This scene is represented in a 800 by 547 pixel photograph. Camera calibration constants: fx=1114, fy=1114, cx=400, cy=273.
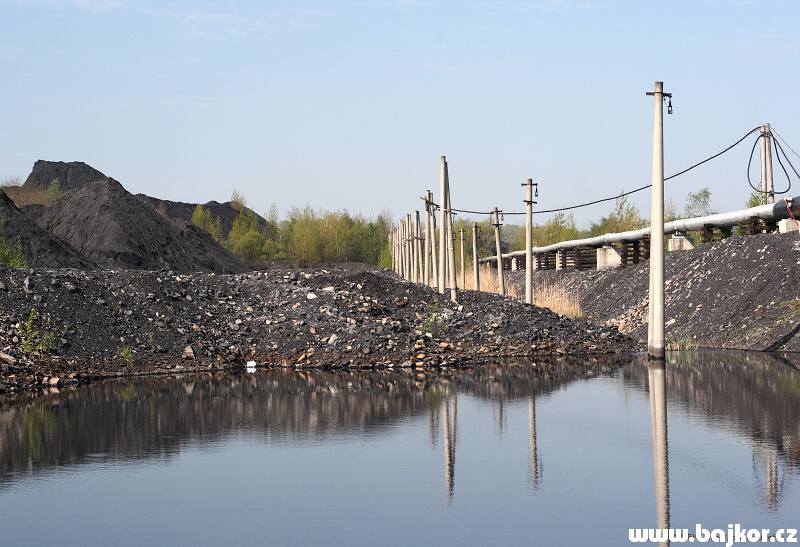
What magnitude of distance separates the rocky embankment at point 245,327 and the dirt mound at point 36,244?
103ft

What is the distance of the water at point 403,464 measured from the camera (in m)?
8.30

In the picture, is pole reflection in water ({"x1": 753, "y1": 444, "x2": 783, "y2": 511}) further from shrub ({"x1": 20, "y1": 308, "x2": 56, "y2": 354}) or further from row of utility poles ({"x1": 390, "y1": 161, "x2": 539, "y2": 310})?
row of utility poles ({"x1": 390, "y1": 161, "x2": 539, "y2": 310})

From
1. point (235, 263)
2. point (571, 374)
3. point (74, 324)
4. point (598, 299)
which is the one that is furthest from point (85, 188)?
point (571, 374)

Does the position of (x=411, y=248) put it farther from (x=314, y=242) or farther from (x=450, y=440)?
(x=450, y=440)

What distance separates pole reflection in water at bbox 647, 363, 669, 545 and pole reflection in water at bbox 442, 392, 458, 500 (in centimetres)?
174

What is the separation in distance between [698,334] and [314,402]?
16.1 meters

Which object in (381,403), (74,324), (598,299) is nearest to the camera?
(381,403)

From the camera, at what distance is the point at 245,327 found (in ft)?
93.9

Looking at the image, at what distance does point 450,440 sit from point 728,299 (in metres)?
20.4

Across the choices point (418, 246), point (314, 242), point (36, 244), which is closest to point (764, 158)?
point (418, 246)

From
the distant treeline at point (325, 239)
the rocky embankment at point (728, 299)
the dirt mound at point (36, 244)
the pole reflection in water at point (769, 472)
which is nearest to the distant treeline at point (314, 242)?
the distant treeline at point (325, 239)

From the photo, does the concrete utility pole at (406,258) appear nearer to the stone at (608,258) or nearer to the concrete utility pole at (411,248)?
the concrete utility pole at (411,248)

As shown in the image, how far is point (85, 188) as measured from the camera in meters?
86.8

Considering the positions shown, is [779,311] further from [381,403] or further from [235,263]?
[235,263]
